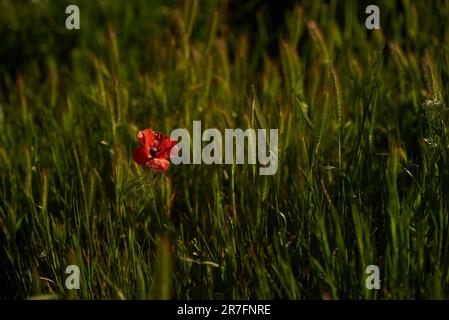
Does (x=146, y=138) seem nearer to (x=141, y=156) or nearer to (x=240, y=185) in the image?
(x=141, y=156)

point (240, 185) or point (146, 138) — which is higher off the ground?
point (146, 138)

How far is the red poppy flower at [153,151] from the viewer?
56.7 inches

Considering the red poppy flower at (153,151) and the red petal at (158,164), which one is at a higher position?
the red poppy flower at (153,151)

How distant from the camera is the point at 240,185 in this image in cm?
163

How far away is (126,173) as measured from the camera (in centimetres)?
145

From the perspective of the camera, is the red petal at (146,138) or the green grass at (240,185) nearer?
the green grass at (240,185)

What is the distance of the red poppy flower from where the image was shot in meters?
1.44

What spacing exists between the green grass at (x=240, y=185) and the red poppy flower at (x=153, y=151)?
0.03m

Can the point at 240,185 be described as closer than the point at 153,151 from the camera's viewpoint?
No

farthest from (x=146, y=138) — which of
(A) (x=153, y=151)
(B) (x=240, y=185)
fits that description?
(B) (x=240, y=185)

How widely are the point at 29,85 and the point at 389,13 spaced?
4.70 feet

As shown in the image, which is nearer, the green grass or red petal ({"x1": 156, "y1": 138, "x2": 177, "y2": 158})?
the green grass

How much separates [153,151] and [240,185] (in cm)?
26

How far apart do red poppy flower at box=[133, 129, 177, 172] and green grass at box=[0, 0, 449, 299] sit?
3cm
